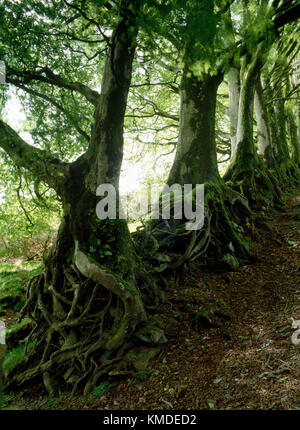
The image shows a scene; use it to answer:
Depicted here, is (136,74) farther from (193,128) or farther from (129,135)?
(129,135)

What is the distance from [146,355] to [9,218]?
23.0 feet

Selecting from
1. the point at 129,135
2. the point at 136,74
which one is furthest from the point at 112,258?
the point at 129,135

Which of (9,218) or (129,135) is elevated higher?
(129,135)

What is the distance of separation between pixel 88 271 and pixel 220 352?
1961mm

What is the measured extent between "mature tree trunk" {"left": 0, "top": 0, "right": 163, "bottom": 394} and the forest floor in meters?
0.38

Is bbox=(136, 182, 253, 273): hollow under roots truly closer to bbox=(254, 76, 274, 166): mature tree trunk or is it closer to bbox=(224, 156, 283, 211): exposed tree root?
bbox=(224, 156, 283, 211): exposed tree root

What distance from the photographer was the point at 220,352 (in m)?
3.52

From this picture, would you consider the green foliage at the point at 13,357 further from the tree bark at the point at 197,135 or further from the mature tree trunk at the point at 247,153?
the mature tree trunk at the point at 247,153

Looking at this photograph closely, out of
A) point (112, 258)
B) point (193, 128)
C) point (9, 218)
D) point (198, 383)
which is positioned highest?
point (193, 128)

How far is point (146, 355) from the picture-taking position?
3.67 metres

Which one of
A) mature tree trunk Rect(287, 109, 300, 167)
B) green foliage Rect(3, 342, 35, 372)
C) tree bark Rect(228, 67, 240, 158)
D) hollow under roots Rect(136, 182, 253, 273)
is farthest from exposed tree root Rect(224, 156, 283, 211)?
mature tree trunk Rect(287, 109, 300, 167)

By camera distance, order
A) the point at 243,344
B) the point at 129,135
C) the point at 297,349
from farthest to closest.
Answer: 1. the point at 129,135
2. the point at 243,344
3. the point at 297,349

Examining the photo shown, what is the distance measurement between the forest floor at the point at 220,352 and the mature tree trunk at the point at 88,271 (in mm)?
384
